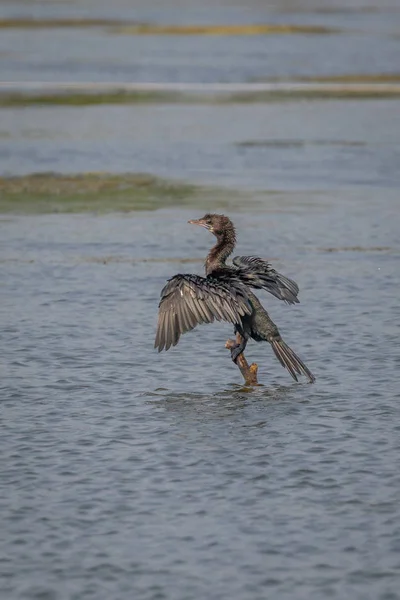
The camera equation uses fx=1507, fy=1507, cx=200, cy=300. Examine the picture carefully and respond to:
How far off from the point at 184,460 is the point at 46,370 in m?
2.49

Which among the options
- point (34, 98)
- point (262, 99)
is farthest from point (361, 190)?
point (34, 98)

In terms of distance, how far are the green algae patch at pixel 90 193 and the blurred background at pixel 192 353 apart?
0.06m

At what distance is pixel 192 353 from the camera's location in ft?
38.3

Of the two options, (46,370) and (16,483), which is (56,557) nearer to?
(16,483)

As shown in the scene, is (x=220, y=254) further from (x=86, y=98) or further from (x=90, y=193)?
(x=86, y=98)

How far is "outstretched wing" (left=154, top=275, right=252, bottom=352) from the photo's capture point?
10.2 m

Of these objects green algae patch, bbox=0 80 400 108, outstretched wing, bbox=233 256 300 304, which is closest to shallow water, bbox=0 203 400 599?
outstretched wing, bbox=233 256 300 304

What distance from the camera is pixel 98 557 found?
7.33m

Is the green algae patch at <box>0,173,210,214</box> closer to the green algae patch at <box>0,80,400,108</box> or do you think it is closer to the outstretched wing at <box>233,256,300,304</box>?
the outstretched wing at <box>233,256,300,304</box>

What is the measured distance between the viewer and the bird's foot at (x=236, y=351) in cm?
1052

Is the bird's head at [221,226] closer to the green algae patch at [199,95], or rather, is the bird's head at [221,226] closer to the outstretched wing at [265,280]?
the outstretched wing at [265,280]

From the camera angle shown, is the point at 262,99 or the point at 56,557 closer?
the point at 56,557

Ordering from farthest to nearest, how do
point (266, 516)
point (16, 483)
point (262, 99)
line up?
1. point (262, 99)
2. point (16, 483)
3. point (266, 516)

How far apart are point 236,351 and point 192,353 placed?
118 centimetres
